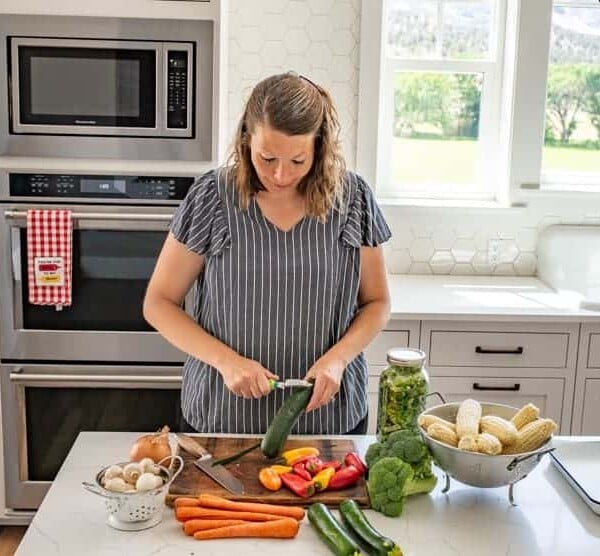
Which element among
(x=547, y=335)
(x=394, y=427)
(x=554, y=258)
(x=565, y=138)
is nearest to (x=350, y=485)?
(x=394, y=427)

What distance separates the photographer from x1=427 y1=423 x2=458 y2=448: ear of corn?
169 cm

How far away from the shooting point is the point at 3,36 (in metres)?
2.79

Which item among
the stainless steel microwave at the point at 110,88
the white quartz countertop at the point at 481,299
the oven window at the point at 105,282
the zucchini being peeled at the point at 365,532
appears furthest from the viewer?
the white quartz countertop at the point at 481,299

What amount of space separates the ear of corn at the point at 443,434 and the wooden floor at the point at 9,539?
1904 mm

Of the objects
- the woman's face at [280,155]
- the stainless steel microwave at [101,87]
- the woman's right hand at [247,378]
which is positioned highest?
the stainless steel microwave at [101,87]

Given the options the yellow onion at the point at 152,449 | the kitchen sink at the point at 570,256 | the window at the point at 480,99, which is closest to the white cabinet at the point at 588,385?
the kitchen sink at the point at 570,256

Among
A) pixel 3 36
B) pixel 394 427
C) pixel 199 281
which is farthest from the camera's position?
pixel 3 36

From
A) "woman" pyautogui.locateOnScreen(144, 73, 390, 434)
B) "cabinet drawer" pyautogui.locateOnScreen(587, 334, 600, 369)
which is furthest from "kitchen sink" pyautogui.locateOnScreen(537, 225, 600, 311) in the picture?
"woman" pyautogui.locateOnScreen(144, 73, 390, 434)

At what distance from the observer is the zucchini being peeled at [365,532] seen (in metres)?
1.49

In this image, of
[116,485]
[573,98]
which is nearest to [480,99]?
[573,98]

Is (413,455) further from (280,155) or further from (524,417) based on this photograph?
(280,155)

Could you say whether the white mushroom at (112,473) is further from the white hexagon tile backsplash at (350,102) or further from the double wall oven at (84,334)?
the white hexagon tile backsplash at (350,102)

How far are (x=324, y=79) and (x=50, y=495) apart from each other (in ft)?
7.14

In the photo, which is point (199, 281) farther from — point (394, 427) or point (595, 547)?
point (595, 547)
